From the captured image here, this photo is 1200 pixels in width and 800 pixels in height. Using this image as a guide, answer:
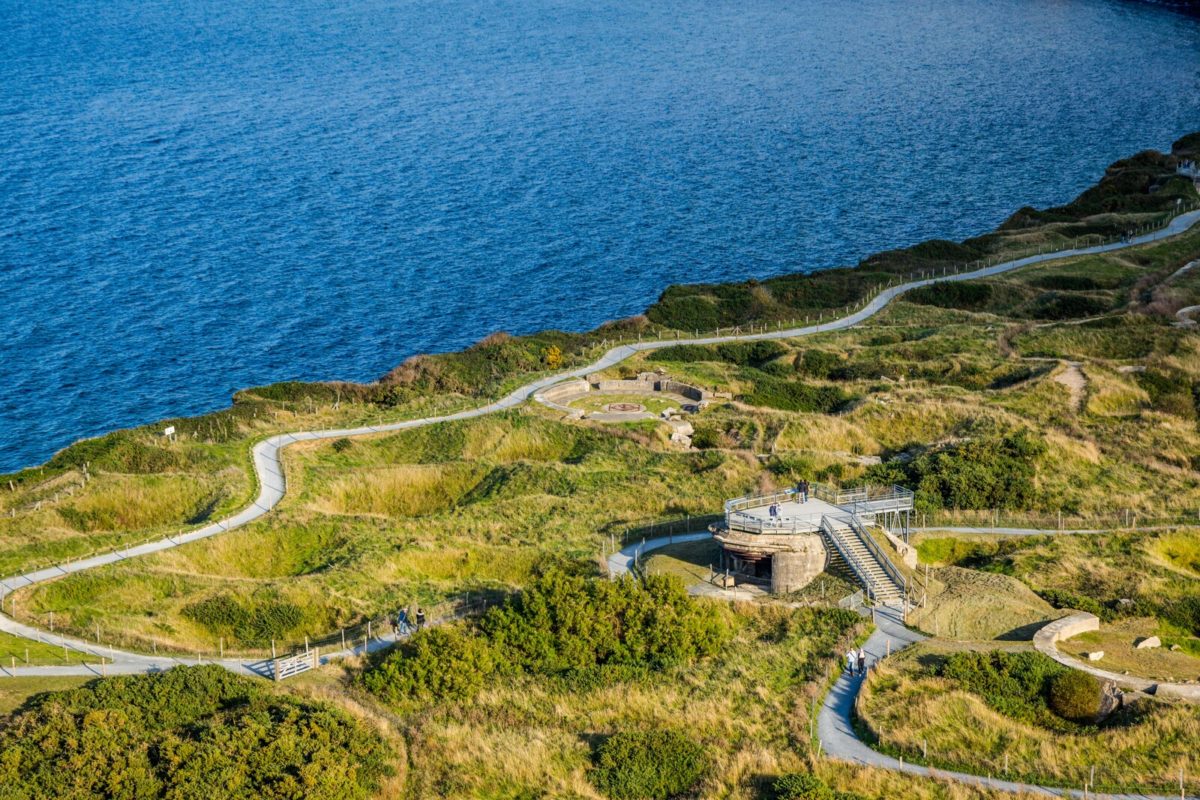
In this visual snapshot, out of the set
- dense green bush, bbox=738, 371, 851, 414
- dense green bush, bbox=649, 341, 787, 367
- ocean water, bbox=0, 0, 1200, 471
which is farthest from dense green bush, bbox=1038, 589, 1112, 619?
ocean water, bbox=0, 0, 1200, 471

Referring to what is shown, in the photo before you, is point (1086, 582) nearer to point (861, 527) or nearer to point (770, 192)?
point (861, 527)

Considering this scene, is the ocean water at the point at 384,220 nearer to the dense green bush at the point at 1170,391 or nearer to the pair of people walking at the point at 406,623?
the dense green bush at the point at 1170,391

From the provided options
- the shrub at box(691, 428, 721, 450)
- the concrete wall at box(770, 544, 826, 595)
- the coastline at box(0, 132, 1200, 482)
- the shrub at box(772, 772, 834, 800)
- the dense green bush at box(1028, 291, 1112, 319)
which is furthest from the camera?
the dense green bush at box(1028, 291, 1112, 319)

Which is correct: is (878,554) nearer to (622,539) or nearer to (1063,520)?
(1063,520)

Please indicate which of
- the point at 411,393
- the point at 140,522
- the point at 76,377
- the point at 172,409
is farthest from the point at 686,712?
the point at 76,377

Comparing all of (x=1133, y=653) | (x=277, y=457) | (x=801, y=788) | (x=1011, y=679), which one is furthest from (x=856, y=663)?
(x=277, y=457)

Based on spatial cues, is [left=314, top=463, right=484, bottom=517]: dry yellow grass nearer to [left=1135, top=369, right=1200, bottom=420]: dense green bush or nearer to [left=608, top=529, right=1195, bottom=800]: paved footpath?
[left=608, top=529, right=1195, bottom=800]: paved footpath

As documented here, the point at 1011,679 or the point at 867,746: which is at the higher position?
the point at 1011,679
